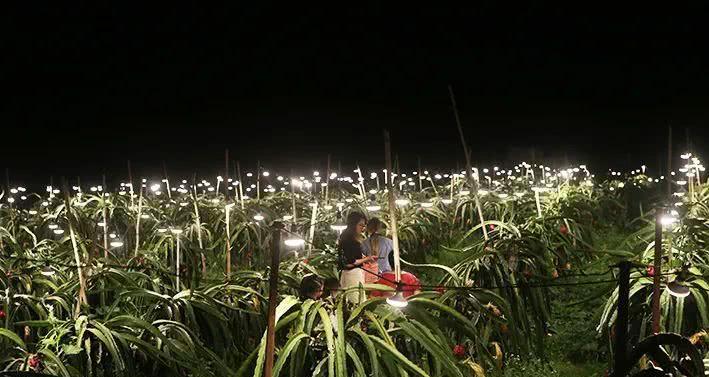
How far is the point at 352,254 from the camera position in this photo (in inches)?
228

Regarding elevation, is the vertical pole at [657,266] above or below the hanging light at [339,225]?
above

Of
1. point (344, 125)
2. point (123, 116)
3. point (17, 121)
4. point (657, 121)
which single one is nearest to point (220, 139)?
point (123, 116)

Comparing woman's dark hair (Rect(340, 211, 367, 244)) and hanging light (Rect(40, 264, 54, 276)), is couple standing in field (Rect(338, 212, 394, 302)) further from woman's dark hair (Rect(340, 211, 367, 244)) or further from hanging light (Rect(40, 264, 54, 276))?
hanging light (Rect(40, 264, 54, 276))

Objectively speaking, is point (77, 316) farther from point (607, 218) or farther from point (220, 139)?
point (220, 139)

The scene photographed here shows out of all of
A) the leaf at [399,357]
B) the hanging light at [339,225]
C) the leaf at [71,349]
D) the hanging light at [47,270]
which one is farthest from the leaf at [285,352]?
the hanging light at [339,225]

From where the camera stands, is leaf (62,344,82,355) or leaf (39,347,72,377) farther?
leaf (62,344,82,355)

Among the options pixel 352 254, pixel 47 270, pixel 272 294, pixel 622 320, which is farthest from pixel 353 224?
pixel 47 270

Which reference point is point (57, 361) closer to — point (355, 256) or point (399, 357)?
point (399, 357)

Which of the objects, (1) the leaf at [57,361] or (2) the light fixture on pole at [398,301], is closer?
(1) the leaf at [57,361]

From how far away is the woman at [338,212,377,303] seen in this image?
5.66 meters

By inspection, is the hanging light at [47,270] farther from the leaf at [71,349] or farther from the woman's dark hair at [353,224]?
the woman's dark hair at [353,224]

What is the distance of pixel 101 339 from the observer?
13.2 feet

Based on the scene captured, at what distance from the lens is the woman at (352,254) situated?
18.6ft

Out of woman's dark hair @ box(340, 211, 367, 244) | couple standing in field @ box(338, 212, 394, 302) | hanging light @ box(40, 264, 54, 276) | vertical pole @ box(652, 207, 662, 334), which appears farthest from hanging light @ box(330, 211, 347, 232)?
vertical pole @ box(652, 207, 662, 334)
